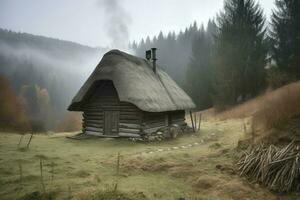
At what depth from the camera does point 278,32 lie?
30906 millimetres

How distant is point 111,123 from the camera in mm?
17422

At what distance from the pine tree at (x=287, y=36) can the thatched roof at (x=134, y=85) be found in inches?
588

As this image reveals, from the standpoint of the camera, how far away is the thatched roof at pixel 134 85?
15891 mm

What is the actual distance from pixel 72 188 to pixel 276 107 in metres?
8.21

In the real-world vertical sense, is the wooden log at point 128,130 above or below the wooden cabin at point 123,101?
below

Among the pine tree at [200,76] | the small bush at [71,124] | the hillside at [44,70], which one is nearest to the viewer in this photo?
the pine tree at [200,76]

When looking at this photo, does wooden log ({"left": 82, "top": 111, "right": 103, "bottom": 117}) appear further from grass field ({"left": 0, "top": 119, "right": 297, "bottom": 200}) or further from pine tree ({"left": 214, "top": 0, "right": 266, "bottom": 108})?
pine tree ({"left": 214, "top": 0, "right": 266, "bottom": 108})

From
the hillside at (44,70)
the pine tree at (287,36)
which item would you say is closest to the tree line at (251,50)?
the pine tree at (287,36)

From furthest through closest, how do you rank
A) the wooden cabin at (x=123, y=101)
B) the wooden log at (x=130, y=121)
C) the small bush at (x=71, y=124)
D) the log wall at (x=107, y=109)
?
the small bush at (x=71, y=124) → the log wall at (x=107, y=109) → the wooden log at (x=130, y=121) → the wooden cabin at (x=123, y=101)

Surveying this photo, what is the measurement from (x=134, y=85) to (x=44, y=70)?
3559 inches

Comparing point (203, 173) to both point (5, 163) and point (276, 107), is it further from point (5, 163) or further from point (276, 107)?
point (5, 163)

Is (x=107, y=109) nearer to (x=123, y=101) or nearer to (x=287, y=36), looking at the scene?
(x=123, y=101)

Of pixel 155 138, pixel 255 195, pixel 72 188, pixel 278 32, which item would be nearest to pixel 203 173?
pixel 255 195

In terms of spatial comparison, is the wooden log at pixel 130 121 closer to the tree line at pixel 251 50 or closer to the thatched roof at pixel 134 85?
the thatched roof at pixel 134 85
